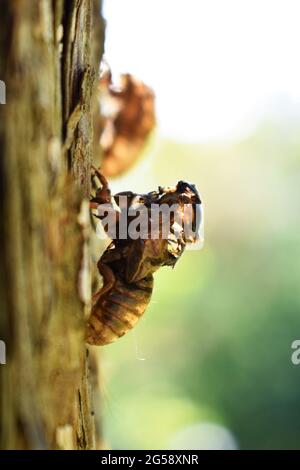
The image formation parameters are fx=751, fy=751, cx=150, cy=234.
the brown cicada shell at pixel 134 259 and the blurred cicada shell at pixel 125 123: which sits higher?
the blurred cicada shell at pixel 125 123

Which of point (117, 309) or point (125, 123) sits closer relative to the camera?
point (117, 309)

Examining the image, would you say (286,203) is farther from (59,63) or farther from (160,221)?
(59,63)

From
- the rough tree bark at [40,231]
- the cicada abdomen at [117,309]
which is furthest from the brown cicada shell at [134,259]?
the rough tree bark at [40,231]

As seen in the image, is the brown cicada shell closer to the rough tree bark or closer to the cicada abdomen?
the cicada abdomen

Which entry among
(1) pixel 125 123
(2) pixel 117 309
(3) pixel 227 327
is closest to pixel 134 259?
(2) pixel 117 309

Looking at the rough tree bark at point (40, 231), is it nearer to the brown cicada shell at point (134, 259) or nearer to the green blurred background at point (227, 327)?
the brown cicada shell at point (134, 259)

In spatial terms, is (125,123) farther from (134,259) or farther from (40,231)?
(40,231)

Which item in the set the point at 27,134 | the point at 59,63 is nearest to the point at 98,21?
the point at 59,63
